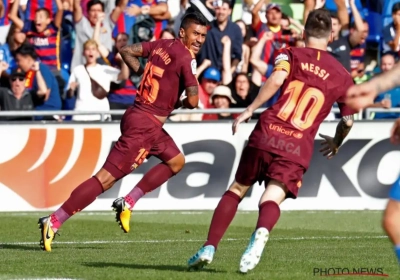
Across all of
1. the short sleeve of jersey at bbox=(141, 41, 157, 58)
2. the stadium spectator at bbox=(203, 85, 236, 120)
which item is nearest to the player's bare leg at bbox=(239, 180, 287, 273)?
the short sleeve of jersey at bbox=(141, 41, 157, 58)

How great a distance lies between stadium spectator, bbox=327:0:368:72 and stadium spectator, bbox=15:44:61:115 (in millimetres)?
4990

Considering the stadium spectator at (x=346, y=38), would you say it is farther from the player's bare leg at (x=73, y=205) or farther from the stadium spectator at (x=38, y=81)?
the player's bare leg at (x=73, y=205)

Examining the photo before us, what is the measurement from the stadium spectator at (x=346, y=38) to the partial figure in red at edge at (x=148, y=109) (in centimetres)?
760

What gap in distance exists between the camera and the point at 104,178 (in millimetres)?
11453

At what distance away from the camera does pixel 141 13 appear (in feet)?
64.2

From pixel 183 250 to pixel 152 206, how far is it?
5291 millimetres

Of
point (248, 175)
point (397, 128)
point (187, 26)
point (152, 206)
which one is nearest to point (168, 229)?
point (152, 206)

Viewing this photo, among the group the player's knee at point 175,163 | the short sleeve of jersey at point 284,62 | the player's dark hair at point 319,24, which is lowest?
the player's knee at point 175,163

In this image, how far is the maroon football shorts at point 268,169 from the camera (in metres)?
8.73

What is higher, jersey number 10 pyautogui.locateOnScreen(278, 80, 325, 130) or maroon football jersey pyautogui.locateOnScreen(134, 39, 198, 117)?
jersey number 10 pyautogui.locateOnScreen(278, 80, 325, 130)

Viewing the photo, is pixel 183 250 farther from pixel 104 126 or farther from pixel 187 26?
pixel 104 126

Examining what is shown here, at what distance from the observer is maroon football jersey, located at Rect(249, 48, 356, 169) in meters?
8.77

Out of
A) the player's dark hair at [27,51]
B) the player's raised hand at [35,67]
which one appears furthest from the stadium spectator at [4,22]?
the player's raised hand at [35,67]

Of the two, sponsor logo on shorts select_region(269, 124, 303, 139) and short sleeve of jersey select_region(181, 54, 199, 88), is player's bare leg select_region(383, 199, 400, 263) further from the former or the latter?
short sleeve of jersey select_region(181, 54, 199, 88)
